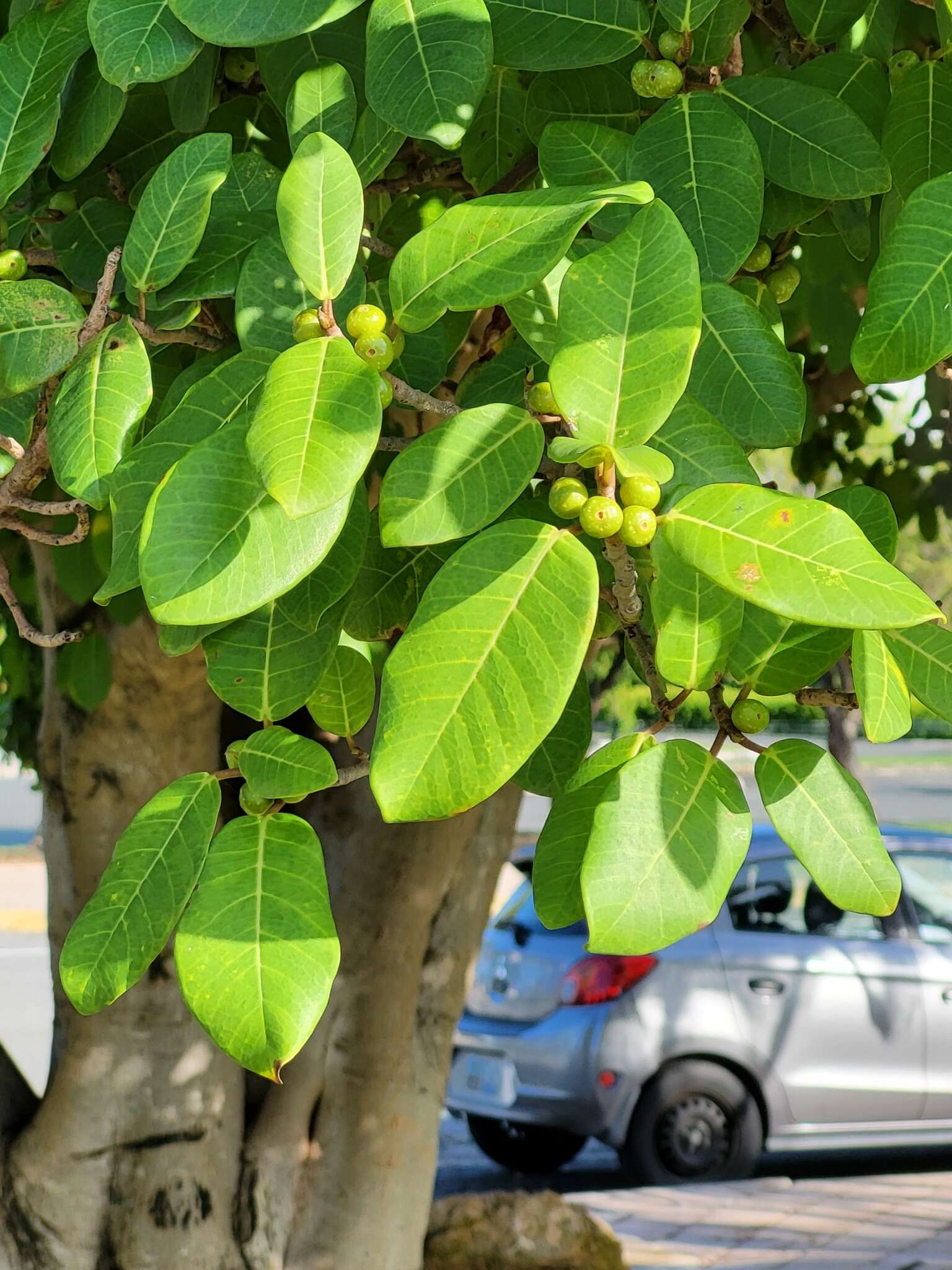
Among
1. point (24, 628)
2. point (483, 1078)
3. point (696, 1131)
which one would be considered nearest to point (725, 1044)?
point (696, 1131)

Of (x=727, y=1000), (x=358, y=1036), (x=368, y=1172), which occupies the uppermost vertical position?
(x=358, y=1036)

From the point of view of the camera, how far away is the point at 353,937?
8.86 feet

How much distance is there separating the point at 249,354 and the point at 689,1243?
16.7 feet

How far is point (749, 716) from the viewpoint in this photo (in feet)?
3.05

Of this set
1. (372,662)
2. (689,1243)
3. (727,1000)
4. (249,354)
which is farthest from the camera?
(727,1000)

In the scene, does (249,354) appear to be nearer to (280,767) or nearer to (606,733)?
(280,767)

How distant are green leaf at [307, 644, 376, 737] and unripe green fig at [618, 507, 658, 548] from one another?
0.38 metres

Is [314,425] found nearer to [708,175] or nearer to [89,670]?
[708,175]

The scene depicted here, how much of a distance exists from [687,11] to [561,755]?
557 millimetres

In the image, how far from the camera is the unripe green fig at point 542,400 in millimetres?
857

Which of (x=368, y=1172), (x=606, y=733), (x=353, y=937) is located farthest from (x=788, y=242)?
(x=606, y=733)

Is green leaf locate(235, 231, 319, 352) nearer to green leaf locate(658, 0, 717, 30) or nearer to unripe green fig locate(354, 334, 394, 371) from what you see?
unripe green fig locate(354, 334, 394, 371)

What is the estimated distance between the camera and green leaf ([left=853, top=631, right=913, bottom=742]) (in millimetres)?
828

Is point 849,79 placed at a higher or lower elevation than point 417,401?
higher
